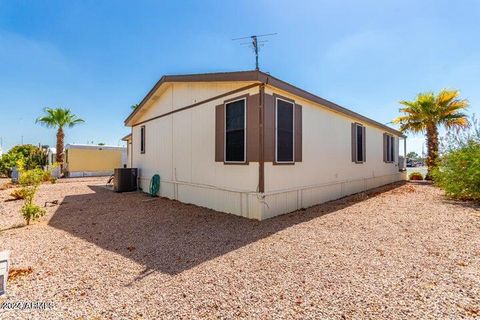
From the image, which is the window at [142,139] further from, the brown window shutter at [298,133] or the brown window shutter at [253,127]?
the brown window shutter at [298,133]

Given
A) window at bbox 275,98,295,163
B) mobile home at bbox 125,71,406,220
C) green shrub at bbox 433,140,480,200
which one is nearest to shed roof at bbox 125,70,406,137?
mobile home at bbox 125,71,406,220

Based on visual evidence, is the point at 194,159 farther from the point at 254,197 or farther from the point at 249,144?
the point at 254,197

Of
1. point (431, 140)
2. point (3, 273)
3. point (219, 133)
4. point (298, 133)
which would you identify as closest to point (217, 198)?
point (219, 133)

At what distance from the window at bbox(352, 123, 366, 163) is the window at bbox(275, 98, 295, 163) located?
4513mm

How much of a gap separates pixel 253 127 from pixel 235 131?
632 mm

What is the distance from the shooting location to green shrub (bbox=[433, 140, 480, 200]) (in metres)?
7.18

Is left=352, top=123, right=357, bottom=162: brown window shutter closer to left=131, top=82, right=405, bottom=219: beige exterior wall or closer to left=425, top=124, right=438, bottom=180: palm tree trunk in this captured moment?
left=131, top=82, right=405, bottom=219: beige exterior wall

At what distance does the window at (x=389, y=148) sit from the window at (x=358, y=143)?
3.54 metres

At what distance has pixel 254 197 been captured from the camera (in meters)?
5.45

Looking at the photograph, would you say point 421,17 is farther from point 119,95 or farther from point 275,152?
point 119,95

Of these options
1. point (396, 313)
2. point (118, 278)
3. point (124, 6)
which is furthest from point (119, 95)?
point (396, 313)

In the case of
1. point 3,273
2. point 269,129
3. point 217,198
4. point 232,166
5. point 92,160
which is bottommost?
point 3,273

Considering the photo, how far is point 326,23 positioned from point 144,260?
8.48 m

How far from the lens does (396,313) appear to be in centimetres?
206
